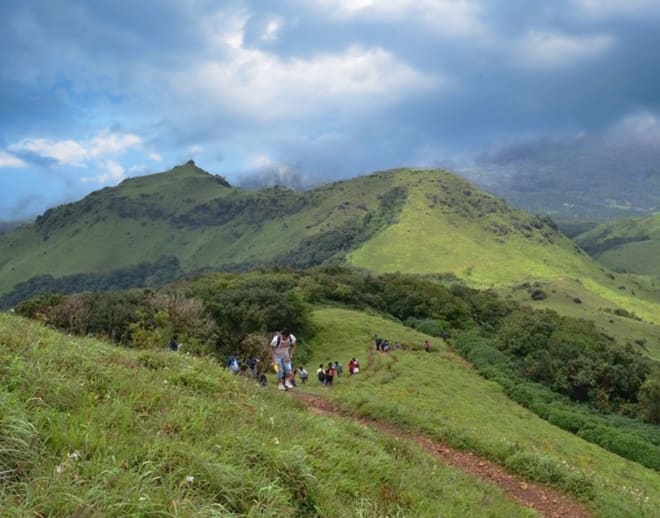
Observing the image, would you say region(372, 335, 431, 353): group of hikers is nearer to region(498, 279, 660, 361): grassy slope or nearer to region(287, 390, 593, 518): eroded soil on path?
region(287, 390, 593, 518): eroded soil on path

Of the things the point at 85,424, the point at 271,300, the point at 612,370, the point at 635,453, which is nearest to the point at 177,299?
the point at 271,300

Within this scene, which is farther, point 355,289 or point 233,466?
point 355,289

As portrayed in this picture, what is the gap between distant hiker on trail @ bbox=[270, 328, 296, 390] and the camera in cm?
2092

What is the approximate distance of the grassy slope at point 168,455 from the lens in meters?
5.10

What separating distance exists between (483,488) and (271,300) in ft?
148

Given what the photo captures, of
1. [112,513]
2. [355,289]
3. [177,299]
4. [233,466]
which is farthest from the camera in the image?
[355,289]

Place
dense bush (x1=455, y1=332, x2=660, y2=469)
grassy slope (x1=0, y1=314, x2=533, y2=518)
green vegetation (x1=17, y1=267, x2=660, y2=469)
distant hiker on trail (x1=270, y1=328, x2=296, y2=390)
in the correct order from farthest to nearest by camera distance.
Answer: green vegetation (x1=17, y1=267, x2=660, y2=469), dense bush (x1=455, y1=332, x2=660, y2=469), distant hiker on trail (x1=270, y1=328, x2=296, y2=390), grassy slope (x1=0, y1=314, x2=533, y2=518)

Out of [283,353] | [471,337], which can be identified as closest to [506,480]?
[283,353]

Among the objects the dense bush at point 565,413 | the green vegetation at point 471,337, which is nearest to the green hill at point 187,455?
the dense bush at point 565,413

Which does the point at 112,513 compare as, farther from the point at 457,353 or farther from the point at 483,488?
the point at 457,353

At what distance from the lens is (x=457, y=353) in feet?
185

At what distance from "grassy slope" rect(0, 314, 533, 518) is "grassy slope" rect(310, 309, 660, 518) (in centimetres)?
560

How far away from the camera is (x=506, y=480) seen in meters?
14.3

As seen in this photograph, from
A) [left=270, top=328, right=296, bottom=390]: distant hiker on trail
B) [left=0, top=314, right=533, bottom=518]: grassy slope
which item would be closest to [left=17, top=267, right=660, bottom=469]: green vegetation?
[left=270, top=328, right=296, bottom=390]: distant hiker on trail
